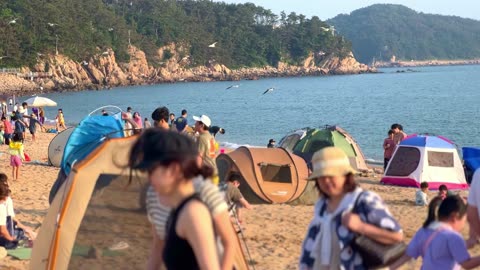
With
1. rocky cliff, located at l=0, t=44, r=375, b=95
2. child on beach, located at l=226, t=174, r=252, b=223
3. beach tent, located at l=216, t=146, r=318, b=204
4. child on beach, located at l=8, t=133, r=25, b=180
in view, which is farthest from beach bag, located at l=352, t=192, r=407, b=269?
rocky cliff, located at l=0, t=44, r=375, b=95

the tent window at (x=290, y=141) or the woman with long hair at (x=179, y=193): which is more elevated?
the woman with long hair at (x=179, y=193)

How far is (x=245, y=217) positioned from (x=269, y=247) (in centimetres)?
176

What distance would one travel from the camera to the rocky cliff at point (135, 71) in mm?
87562

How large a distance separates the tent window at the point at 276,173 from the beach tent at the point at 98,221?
6.41m

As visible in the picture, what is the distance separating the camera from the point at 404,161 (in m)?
15.5

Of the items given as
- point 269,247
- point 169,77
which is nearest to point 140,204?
point 269,247

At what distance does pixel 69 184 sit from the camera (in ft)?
19.7

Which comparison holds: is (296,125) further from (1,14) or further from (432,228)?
(1,14)

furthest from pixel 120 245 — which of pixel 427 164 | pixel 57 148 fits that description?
pixel 57 148

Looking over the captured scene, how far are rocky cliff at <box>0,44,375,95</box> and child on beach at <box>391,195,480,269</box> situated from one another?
7618cm

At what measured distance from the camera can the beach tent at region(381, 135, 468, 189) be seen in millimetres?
15172

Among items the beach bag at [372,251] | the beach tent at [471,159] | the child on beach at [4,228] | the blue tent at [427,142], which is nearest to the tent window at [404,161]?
the blue tent at [427,142]

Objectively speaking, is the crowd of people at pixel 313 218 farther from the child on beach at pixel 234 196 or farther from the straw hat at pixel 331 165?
the child on beach at pixel 234 196

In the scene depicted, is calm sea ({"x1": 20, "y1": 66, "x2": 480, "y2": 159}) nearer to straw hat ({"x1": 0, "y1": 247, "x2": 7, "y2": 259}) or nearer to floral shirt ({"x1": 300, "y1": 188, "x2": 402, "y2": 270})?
straw hat ({"x1": 0, "y1": 247, "x2": 7, "y2": 259})
